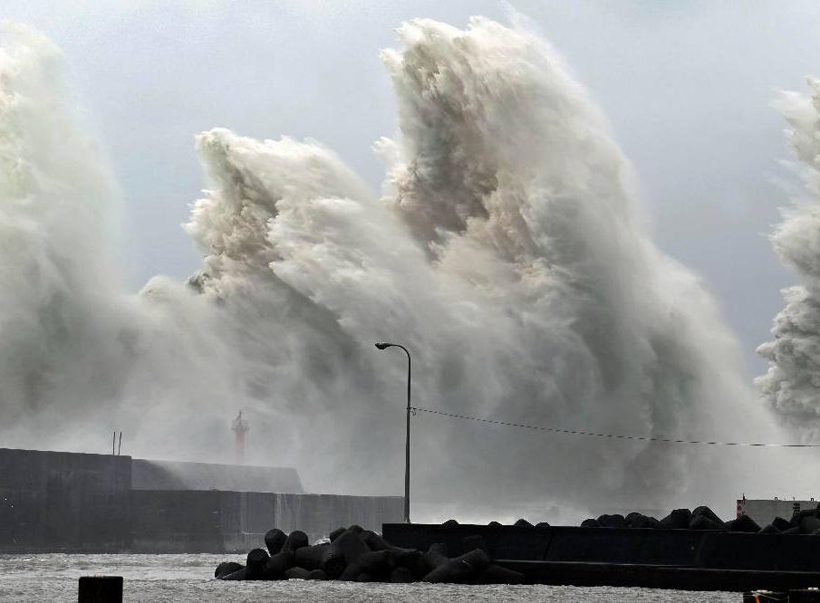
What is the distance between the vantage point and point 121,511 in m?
49.9

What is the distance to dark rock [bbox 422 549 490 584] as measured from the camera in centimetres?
2684

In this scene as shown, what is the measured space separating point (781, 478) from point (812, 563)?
66.2 m

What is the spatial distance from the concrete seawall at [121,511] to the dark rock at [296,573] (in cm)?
1909

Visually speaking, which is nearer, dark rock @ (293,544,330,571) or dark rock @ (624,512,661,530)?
dark rock @ (293,544,330,571)

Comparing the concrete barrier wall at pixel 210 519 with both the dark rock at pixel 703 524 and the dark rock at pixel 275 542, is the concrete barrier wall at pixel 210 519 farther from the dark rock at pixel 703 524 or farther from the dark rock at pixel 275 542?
the dark rock at pixel 703 524

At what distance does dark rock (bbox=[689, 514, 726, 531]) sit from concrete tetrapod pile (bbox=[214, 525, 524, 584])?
4.68m

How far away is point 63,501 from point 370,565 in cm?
2271

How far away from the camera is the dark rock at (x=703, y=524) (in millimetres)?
30281

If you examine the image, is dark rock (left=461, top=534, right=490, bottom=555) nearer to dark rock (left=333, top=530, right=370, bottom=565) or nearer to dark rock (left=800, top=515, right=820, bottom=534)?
dark rock (left=333, top=530, right=370, bottom=565)

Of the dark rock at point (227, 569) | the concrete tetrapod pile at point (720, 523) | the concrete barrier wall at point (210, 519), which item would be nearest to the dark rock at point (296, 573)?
the dark rock at point (227, 569)

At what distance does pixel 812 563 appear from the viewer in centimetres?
2552

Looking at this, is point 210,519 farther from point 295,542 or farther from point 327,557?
point 327,557

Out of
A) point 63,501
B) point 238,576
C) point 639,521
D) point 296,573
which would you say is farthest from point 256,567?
point 63,501

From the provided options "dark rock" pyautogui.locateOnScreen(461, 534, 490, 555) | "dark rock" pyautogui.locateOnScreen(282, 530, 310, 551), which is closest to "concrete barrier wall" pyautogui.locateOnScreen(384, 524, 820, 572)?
"dark rock" pyautogui.locateOnScreen(461, 534, 490, 555)
